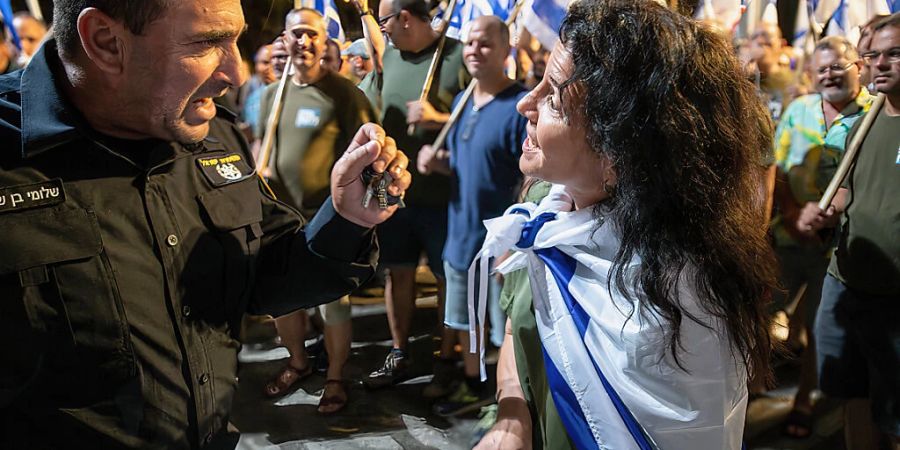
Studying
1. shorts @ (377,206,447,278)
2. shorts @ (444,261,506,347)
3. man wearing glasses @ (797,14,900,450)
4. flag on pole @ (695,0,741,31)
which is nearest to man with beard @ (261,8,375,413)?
shorts @ (377,206,447,278)

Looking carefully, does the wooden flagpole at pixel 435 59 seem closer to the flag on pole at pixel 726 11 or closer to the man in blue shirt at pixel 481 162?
the man in blue shirt at pixel 481 162

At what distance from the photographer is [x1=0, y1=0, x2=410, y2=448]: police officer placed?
3.80 feet

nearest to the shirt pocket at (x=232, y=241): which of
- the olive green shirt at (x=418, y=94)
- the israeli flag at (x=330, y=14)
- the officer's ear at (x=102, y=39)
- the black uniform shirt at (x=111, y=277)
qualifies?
the black uniform shirt at (x=111, y=277)

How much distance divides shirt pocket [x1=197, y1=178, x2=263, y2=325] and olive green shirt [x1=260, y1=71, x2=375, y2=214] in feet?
8.87

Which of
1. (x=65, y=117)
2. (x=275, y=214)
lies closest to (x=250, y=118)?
(x=275, y=214)

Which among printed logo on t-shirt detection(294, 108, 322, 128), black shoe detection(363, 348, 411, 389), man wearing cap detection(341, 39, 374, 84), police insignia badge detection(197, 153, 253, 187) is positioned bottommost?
black shoe detection(363, 348, 411, 389)

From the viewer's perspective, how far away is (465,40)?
169 inches

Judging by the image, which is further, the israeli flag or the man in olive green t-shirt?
the israeli flag

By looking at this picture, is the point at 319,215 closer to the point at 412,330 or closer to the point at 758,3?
the point at 412,330

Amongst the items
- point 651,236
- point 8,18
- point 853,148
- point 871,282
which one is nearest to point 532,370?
point 651,236

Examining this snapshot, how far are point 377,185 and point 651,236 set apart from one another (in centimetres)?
58

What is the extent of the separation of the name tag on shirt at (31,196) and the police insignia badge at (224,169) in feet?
1.00

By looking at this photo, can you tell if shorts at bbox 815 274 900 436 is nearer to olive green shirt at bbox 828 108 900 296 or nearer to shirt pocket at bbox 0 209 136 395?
olive green shirt at bbox 828 108 900 296

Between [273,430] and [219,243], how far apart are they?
8.92 ft
